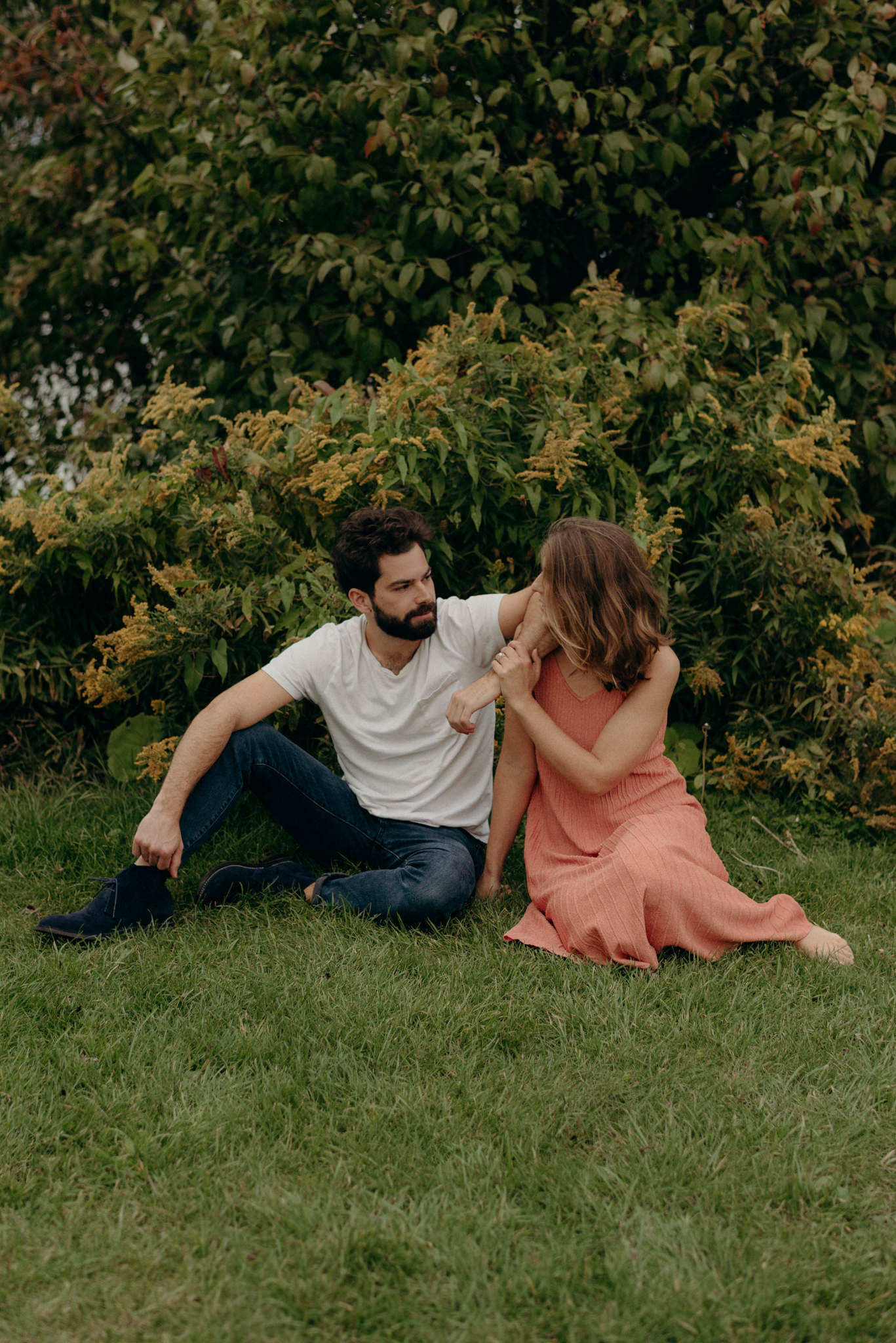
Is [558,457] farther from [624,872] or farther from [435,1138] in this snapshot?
[435,1138]

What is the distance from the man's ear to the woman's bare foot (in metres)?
1.53

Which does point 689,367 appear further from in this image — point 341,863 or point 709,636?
point 341,863

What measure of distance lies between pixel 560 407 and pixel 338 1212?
2.92 meters

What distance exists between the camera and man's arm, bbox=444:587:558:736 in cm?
326

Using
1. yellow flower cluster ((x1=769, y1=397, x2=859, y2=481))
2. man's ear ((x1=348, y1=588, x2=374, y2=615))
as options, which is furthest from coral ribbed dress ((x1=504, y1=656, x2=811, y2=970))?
yellow flower cluster ((x1=769, y1=397, x2=859, y2=481))

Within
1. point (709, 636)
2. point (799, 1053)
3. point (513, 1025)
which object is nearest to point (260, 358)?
point (709, 636)

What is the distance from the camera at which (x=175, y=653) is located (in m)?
4.06

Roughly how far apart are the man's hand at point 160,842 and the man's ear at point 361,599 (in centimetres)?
81

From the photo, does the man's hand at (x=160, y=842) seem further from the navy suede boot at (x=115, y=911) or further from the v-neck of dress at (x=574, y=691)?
the v-neck of dress at (x=574, y=691)

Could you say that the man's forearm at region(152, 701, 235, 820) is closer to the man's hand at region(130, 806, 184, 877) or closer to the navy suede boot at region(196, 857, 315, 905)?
the man's hand at region(130, 806, 184, 877)

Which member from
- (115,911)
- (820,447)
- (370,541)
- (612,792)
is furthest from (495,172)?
(115,911)

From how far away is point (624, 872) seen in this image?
3.05 m

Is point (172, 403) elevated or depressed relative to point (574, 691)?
elevated

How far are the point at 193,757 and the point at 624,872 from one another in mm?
1241
